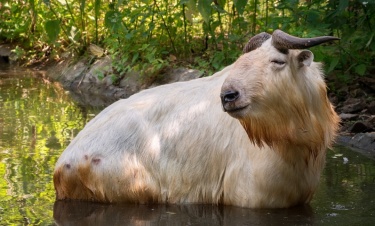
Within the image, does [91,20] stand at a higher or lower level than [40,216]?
higher

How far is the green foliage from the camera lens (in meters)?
7.94

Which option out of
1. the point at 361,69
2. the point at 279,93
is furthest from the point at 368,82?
the point at 279,93

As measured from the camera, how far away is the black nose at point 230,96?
4719mm

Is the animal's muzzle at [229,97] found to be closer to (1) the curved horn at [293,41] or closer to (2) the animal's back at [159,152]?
(1) the curved horn at [293,41]

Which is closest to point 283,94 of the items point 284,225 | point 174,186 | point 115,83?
point 284,225

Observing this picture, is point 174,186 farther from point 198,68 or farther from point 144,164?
point 198,68

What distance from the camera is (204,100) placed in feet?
18.4

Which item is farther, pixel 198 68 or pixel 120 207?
pixel 198 68

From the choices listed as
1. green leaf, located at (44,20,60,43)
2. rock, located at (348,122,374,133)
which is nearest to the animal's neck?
rock, located at (348,122,374,133)

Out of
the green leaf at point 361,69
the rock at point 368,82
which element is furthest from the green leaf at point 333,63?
the rock at point 368,82

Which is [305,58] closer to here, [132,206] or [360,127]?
[132,206]

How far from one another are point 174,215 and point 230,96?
41.3 inches

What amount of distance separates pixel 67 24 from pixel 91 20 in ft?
1.78

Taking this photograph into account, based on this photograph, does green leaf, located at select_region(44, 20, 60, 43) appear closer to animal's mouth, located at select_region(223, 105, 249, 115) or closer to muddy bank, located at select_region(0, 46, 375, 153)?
muddy bank, located at select_region(0, 46, 375, 153)
